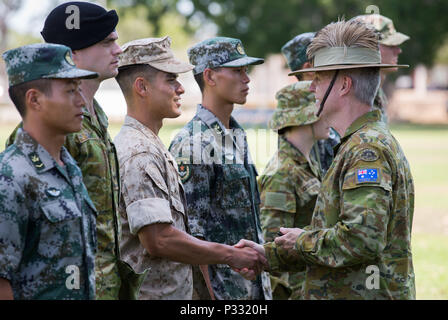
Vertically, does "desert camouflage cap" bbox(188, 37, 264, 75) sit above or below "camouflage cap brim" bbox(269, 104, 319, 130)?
above

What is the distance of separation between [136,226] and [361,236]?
1394 mm

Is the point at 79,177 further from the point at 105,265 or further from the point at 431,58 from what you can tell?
the point at 431,58

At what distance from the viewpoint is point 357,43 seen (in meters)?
4.19

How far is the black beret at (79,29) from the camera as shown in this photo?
4.45 meters

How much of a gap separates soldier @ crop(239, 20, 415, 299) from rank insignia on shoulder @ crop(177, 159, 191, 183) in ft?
3.39

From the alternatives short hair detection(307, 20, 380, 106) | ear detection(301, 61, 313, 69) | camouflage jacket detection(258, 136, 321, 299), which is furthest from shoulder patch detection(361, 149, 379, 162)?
ear detection(301, 61, 313, 69)

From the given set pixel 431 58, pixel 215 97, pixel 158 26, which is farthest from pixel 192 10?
pixel 215 97

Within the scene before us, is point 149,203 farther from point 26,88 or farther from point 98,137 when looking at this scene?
point 26,88

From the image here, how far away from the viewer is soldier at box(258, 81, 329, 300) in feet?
19.1

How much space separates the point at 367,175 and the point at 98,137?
5.42 ft

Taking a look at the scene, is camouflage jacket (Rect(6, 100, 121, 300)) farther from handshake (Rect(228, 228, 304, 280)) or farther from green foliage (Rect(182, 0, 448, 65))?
green foliage (Rect(182, 0, 448, 65))

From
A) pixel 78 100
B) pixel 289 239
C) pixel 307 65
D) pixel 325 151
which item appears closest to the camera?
pixel 78 100

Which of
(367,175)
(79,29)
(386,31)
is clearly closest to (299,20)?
(386,31)

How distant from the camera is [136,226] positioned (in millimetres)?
4363
